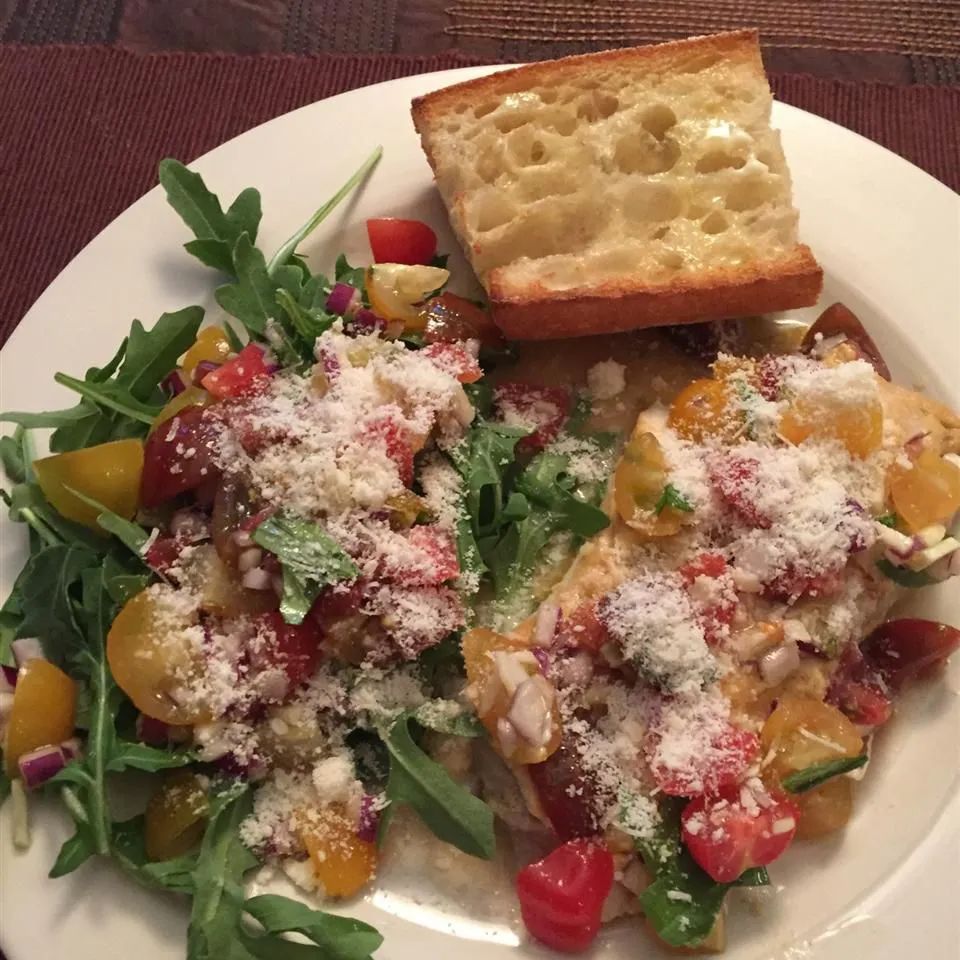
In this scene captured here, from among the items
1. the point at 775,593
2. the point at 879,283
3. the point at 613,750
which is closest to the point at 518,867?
the point at 613,750

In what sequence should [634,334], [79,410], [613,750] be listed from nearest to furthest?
[613,750]
[79,410]
[634,334]

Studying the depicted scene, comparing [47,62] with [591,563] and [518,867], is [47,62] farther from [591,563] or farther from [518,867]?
[518,867]

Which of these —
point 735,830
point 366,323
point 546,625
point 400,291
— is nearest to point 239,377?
point 366,323

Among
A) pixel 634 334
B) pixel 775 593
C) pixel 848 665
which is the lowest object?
pixel 848 665

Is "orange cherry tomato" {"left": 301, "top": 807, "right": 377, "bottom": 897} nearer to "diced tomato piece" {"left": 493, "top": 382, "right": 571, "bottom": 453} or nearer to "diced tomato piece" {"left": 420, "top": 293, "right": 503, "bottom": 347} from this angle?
"diced tomato piece" {"left": 493, "top": 382, "right": 571, "bottom": 453}

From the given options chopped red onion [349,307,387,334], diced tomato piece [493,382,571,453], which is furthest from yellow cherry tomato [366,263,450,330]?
diced tomato piece [493,382,571,453]

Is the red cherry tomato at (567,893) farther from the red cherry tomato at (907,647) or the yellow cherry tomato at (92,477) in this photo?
the yellow cherry tomato at (92,477)
